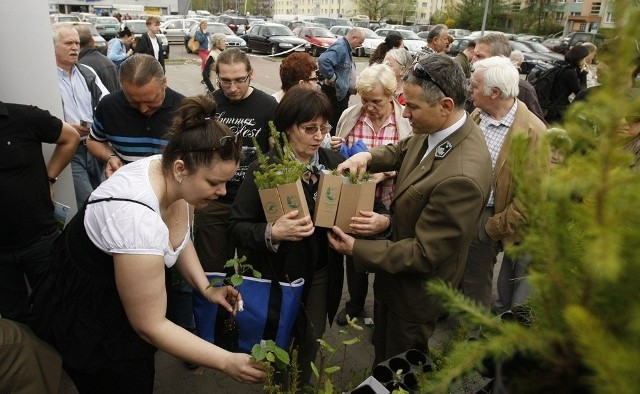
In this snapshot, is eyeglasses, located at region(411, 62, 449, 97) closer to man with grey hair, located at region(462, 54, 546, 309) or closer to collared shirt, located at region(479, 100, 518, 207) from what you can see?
man with grey hair, located at region(462, 54, 546, 309)

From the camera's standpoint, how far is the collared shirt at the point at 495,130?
128 inches

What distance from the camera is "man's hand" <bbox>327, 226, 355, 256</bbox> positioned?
228 centimetres

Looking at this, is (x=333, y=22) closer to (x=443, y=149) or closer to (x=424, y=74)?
(x=424, y=74)

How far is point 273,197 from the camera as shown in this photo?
2131mm

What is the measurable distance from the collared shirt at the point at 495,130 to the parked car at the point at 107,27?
2517cm

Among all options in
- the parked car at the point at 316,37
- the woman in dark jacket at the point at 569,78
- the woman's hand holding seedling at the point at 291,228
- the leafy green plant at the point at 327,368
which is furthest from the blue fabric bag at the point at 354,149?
the parked car at the point at 316,37

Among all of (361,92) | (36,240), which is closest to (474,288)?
(361,92)

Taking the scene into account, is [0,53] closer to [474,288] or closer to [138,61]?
[138,61]

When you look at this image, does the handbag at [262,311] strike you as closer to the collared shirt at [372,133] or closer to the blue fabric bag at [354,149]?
the blue fabric bag at [354,149]

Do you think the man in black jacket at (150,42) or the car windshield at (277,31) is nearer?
the man in black jacket at (150,42)

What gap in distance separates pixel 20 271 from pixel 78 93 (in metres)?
2.25

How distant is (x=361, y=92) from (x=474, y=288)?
6.00 feet

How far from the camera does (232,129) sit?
3.38 meters

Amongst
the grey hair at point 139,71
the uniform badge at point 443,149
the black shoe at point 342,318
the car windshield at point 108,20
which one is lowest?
the black shoe at point 342,318
